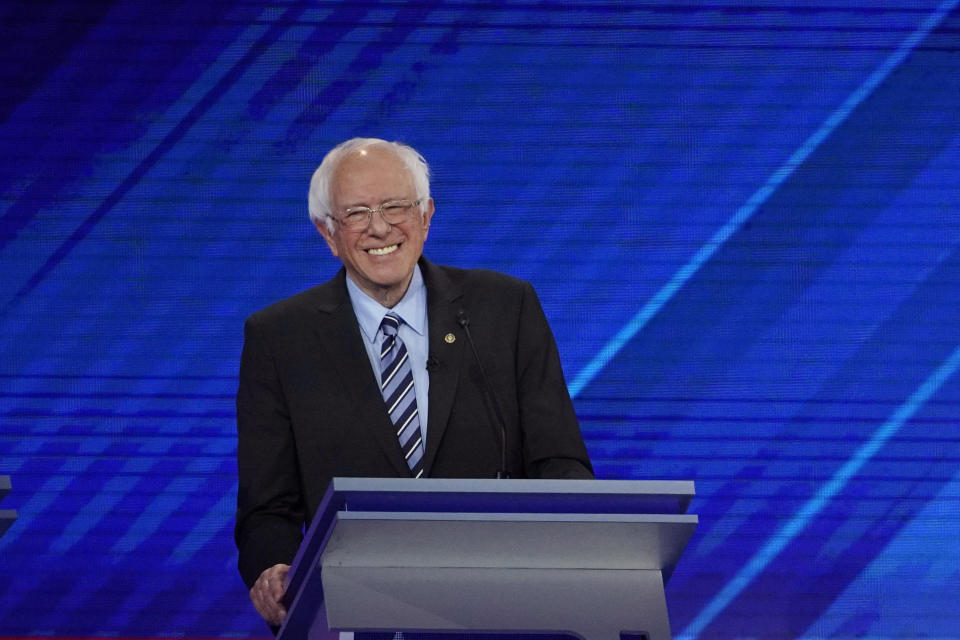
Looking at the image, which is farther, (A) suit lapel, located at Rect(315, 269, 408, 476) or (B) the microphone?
(A) suit lapel, located at Rect(315, 269, 408, 476)

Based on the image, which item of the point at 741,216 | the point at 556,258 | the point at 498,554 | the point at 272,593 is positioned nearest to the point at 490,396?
the point at 272,593

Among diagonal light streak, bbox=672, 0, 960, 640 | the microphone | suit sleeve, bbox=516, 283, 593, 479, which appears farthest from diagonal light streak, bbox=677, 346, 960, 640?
the microphone

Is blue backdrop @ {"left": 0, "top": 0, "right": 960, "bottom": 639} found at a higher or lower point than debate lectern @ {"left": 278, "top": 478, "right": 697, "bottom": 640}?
higher

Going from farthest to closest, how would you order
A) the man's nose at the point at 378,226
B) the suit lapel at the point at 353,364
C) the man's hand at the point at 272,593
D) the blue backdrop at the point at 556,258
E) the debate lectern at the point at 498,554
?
the blue backdrop at the point at 556,258
the man's nose at the point at 378,226
the suit lapel at the point at 353,364
the man's hand at the point at 272,593
the debate lectern at the point at 498,554

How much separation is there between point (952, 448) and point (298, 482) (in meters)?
2.83

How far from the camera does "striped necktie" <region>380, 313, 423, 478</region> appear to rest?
106 inches

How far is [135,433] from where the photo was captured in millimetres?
4672

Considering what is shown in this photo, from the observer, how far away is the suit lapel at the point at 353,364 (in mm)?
2641

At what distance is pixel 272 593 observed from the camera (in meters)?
2.24

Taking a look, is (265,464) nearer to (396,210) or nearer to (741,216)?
(396,210)

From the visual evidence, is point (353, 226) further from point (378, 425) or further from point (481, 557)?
point (481, 557)

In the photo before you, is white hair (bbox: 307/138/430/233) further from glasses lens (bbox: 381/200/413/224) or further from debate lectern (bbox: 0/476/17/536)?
debate lectern (bbox: 0/476/17/536)

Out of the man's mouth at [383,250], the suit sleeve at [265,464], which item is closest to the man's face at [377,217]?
the man's mouth at [383,250]

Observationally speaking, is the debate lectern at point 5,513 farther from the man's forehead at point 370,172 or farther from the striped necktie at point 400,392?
the man's forehead at point 370,172
